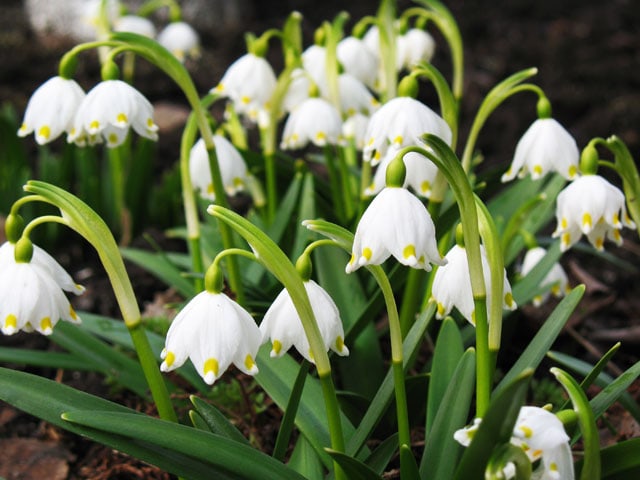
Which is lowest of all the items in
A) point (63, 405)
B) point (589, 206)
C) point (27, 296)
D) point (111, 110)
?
point (63, 405)

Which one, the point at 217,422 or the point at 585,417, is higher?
the point at 585,417

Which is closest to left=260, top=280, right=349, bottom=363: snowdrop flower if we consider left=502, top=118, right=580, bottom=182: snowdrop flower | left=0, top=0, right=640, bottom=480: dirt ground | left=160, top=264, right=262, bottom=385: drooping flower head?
left=160, top=264, right=262, bottom=385: drooping flower head

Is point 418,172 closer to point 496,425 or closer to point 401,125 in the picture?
point 401,125

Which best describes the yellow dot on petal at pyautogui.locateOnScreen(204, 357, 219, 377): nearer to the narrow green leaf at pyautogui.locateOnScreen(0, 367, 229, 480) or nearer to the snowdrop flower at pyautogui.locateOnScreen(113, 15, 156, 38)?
the narrow green leaf at pyautogui.locateOnScreen(0, 367, 229, 480)

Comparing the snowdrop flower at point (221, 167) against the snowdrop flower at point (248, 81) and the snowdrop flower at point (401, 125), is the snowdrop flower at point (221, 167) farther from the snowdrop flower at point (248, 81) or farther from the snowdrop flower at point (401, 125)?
the snowdrop flower at point (401, 125)

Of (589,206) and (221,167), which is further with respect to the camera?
(221,167)

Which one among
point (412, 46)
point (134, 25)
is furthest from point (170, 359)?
point (134, 25)
